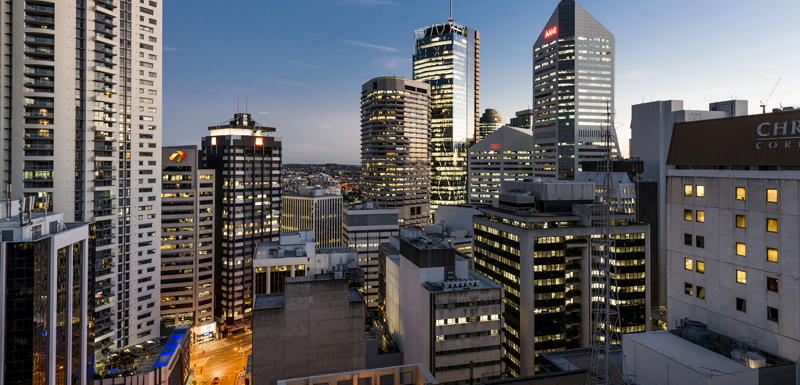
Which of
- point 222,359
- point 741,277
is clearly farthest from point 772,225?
point 222,359

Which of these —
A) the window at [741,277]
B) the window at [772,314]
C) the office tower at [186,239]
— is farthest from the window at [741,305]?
the office tower at [186,239]

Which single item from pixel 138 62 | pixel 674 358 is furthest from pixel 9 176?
pixel 674 358

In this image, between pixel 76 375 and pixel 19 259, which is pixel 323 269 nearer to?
pixel 76 375

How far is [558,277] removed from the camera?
10725 centimetres

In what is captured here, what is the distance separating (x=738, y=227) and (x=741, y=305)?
325 inches

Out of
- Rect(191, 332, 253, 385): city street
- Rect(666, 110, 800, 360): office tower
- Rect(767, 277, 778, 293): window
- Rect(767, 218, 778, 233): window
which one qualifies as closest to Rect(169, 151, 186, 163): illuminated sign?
Rect(191, 332, 253, 385): city street

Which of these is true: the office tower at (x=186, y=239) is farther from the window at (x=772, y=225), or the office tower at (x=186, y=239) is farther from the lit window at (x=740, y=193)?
the window at (x=772, y=225)

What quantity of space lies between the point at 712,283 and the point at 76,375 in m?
90.1

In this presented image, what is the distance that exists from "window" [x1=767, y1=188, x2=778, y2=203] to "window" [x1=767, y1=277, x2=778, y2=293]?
25.7ft

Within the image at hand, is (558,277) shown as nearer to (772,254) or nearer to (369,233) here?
(772,254)

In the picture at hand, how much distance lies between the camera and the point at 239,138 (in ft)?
530

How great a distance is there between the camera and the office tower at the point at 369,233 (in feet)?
559

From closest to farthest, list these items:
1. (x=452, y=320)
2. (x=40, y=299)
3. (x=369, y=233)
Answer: (x=40, y=299) < (x=452, y=320) < (x=369, y=233)

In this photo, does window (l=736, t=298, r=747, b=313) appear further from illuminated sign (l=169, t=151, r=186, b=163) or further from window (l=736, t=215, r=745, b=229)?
illuminated sign (l=169, t=151, r=186, b=163)
